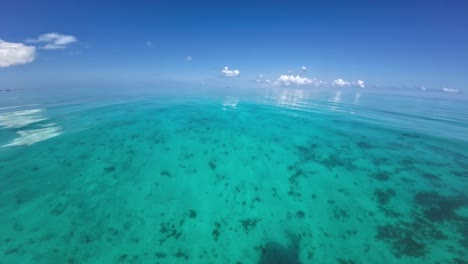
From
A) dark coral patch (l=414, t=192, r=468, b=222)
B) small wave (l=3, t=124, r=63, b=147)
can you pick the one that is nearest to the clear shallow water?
dark coral patch (l=414, t=192, r=468, b=222)

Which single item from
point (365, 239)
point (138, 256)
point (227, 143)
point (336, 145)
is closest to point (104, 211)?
point (138, 256)

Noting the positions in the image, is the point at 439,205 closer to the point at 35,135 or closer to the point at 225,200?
the point at 225,200

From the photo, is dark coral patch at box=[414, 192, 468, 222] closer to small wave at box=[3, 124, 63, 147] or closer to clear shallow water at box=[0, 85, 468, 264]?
clear shallow water at box=[0, 85, 468, 264]

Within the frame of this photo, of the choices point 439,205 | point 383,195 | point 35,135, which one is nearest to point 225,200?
point 383,195

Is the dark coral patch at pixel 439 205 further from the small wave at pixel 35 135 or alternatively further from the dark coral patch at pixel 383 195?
the small wave at pixel 35 135

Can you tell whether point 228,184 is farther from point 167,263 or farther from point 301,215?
point 167,263

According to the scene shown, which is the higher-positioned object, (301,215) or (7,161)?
(7,161)

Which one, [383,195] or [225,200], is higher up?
[383,195]

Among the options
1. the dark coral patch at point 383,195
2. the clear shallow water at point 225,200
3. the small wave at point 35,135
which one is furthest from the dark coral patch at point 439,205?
the small wave at point 35,135
